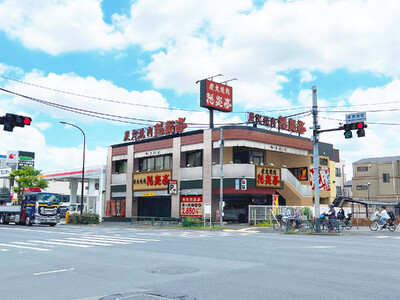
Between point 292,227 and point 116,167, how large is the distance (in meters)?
29.6

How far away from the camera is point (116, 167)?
52812mm

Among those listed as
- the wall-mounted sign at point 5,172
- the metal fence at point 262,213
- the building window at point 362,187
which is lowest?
the metal fence at point 262,213

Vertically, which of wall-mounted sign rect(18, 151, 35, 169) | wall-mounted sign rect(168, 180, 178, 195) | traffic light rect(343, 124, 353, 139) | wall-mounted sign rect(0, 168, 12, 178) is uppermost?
wall-mounted sign rect(18, 151, 35, 169)

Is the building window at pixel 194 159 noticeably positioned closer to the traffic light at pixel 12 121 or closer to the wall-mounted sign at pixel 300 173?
the wall-mounted sign at pixel 300 173

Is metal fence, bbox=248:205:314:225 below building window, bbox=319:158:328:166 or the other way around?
below

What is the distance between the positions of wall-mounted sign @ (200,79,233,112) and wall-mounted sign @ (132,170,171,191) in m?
8.40

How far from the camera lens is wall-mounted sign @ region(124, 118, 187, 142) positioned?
142 ft

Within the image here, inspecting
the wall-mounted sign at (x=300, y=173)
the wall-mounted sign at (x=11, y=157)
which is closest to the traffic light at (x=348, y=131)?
the wall-mounted sign at (x=300, y=173)

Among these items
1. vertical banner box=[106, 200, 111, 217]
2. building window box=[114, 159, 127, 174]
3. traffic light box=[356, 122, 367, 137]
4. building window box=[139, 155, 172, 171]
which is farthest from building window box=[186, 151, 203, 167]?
traffic light box=[356, 122, 367, 137]

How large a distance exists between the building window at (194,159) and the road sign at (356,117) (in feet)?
69.8

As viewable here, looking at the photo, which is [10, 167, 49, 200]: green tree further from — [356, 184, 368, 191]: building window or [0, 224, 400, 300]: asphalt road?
[356, 184, 368, 191]: building window

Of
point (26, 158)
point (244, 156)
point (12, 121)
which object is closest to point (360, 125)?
point (12, 121)

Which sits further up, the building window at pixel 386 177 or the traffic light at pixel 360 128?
the building window at pixel 386 177

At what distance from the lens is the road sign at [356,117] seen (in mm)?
22344
